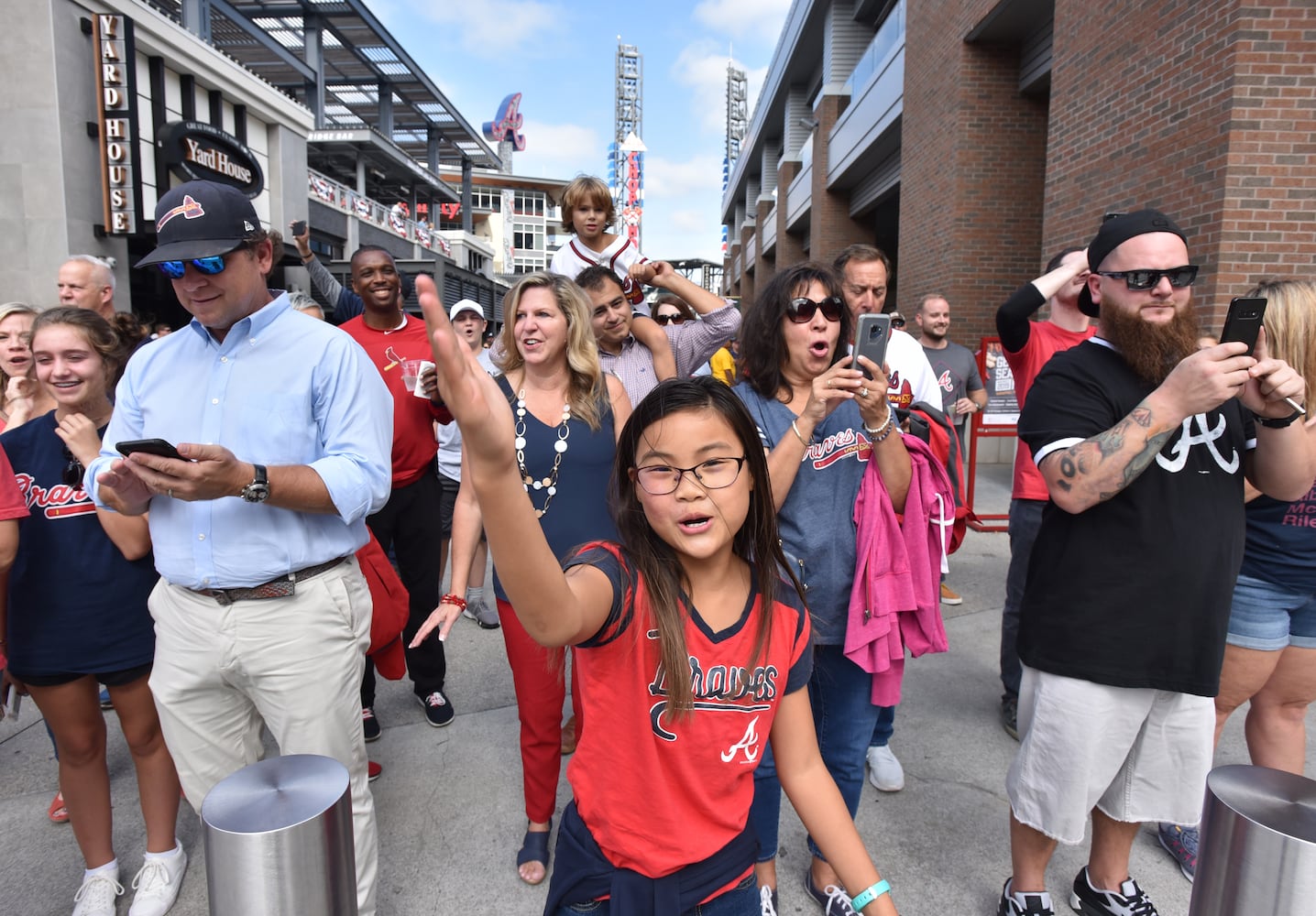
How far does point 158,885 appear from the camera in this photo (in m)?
2.51

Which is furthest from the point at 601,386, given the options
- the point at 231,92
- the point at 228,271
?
the point at 231,92

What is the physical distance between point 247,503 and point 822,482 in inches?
66.4

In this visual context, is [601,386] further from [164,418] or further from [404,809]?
[404,809]

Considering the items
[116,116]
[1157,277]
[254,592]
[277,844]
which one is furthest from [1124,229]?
[116,116]

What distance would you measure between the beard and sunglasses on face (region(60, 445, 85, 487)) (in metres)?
3.22

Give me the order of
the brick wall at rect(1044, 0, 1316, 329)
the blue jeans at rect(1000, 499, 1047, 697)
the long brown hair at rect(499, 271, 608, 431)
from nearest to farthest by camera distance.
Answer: the long brown hair at rect(499, 271, 608, 431) < the blue jeans at rect(1000, 499, 1047, 697) < the brick wall at rect(1044, 0, 1316, 329)

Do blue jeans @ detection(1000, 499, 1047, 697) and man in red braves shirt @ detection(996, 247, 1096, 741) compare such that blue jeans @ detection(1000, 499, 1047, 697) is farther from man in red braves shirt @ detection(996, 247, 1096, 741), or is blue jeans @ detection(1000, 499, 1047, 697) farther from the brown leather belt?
the brown leather belt

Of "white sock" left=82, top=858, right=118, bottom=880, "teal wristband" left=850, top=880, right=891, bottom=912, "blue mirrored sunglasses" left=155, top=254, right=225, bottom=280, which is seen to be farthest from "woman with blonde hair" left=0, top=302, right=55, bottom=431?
"teal wristband" left=850, top=880, right=891, bottom=912

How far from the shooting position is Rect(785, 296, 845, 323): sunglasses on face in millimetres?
2354

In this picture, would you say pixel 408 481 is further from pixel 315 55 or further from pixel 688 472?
pixel 315 55

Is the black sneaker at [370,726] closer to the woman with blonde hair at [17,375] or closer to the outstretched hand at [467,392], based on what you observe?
the woman with blonde hair at [17,375]

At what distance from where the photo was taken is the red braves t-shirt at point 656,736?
1.48m

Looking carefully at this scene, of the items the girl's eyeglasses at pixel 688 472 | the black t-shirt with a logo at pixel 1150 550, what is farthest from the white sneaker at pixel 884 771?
the girl's eyeglasses at pixel 688 472

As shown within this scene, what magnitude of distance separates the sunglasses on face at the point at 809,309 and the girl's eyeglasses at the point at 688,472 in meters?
1.02
